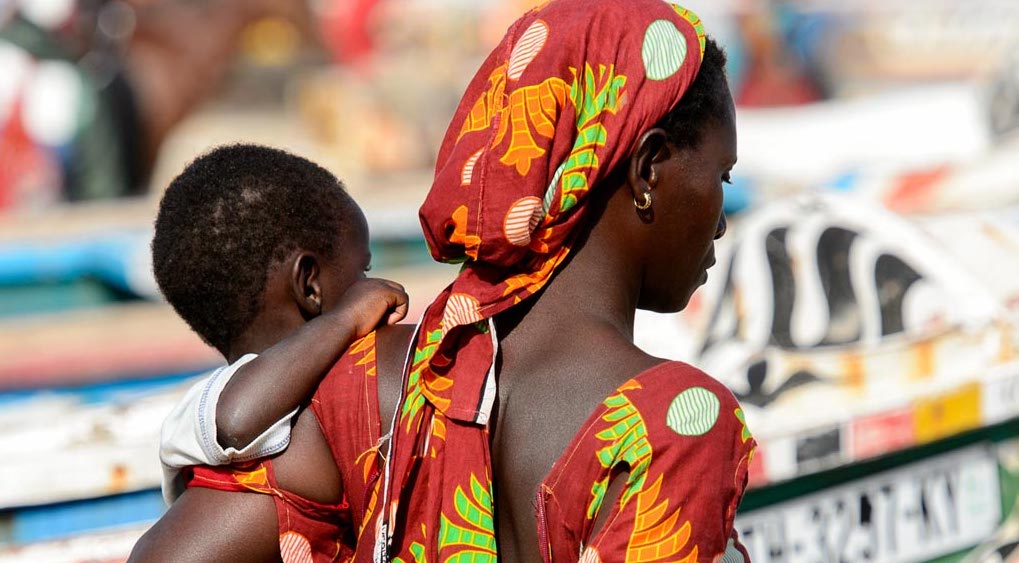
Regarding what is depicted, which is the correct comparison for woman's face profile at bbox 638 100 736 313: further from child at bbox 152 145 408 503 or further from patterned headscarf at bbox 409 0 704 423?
child at bbox 152 145 408 503

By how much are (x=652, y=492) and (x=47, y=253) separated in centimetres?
522

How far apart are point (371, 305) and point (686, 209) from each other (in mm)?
393

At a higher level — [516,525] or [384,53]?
[384,53]

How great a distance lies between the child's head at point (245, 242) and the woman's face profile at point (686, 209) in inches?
16.9

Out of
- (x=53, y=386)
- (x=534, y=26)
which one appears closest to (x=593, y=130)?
(x=534, y=26)

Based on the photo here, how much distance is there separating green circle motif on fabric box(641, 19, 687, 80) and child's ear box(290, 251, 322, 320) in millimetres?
533

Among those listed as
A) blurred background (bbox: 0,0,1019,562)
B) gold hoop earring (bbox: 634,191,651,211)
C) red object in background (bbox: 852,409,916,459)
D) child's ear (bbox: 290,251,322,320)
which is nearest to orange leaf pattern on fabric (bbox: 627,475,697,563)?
gold hoop earring (bbox: 634,191,651,211)

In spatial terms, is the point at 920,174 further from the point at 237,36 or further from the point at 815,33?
the point at 237,36

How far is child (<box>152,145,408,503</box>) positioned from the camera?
4.68 ft

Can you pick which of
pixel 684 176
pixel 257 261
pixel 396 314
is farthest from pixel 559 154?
pixel 257 261

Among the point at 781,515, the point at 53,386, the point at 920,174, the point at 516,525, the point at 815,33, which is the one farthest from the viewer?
the point at 815,33

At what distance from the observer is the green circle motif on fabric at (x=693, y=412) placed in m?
1.09

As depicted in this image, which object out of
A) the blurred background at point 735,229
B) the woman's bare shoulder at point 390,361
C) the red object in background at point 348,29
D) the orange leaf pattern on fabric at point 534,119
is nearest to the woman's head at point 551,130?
the orange leaf pattern on fabric at point 534,119

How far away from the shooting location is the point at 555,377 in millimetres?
1178
